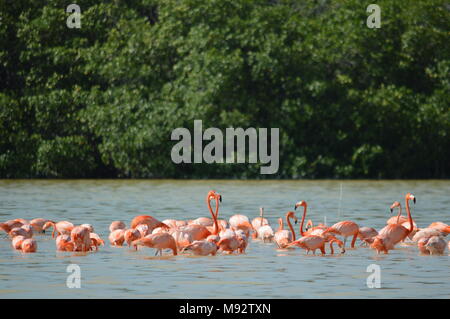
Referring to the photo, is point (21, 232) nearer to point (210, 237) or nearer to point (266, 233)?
point (210, 237)

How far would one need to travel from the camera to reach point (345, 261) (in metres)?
13.0

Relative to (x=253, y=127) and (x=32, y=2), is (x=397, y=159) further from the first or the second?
(x=32, y=2)

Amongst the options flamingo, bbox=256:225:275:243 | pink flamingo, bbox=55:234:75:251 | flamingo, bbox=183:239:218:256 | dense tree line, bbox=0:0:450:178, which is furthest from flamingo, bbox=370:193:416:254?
dense tree line, bbox=0:0:450:178

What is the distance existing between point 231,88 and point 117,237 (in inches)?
815


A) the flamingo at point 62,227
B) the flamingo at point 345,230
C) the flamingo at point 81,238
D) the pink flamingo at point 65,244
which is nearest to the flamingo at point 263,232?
the flamingo at point 345,230

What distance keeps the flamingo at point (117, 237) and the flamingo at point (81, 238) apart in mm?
826

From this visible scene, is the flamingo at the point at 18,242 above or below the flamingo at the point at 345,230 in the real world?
below

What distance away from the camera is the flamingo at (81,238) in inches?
526

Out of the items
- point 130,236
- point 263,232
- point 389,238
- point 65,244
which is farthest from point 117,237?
point 389,238

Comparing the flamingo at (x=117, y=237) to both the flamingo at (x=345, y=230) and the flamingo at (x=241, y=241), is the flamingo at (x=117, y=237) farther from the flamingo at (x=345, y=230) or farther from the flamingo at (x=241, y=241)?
the flamingo at (x=345, y=230)

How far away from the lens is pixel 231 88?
3472 centimetres

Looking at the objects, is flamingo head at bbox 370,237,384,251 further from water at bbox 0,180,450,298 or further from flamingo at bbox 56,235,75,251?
flamingo at bbox 56,235,75,251

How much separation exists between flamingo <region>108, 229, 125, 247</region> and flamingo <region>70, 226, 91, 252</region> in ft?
2.71

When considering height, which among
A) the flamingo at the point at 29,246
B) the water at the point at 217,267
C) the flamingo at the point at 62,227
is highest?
the flamingo at the point at 62,227
